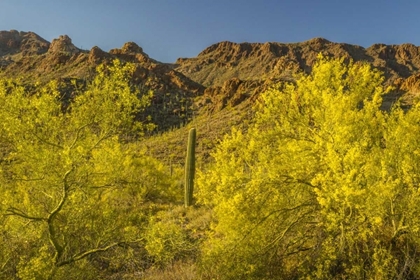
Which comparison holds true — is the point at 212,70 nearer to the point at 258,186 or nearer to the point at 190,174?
the point at 190,174

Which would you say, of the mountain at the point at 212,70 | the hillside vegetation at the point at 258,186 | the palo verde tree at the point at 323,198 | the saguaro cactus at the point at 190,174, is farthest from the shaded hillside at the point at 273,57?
the palo verde tree at the point at 323,198

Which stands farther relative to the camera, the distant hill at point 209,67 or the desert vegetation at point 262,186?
the distant hill at point 209,67

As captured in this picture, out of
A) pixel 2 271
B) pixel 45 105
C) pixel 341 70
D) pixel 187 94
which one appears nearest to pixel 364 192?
pixel 341 70

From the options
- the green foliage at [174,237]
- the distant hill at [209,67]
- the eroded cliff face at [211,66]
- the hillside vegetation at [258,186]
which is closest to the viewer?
the hillside vegetation at [258,186]

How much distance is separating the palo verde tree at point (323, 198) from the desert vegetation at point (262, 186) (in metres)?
0.03

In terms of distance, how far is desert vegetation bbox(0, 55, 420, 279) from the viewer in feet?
23.7

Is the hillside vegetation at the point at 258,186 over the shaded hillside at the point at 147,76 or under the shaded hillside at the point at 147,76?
under

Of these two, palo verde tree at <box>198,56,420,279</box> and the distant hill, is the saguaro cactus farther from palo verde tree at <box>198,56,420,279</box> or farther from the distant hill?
the distant hill

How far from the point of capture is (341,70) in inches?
368

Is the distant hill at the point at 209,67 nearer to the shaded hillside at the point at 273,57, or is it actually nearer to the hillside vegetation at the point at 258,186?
the shaded hillside at the point at 273,57

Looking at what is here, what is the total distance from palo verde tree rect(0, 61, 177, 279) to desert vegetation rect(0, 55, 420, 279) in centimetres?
3

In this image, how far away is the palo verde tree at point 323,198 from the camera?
22.9ft

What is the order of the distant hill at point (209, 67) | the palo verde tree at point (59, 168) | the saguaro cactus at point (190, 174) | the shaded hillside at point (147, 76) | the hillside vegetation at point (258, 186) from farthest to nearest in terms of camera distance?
the shaded hillside at point (147, 76) → the distant hill at point (209, 67) → the saguaro cactus at point (190, 174) → the palo verde tree at point (59, 168) → the hillside vegetation at point (258, 186)

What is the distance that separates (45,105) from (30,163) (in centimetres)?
126
